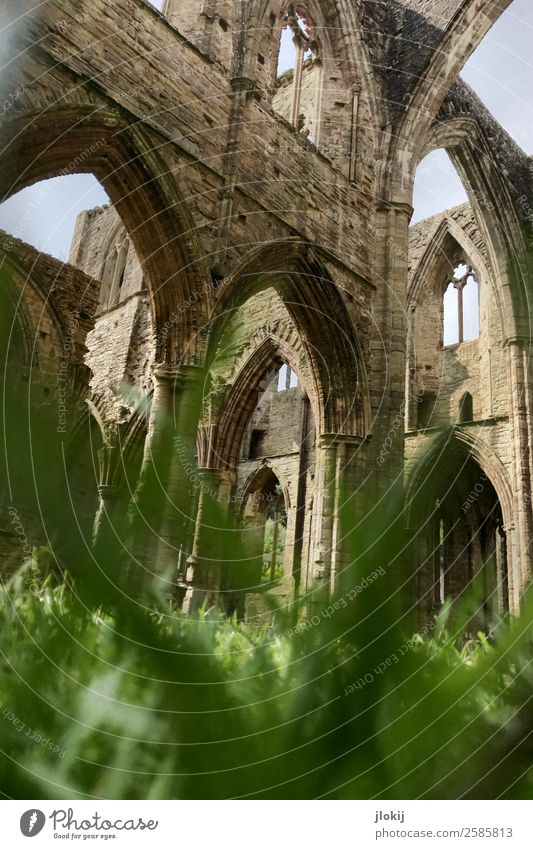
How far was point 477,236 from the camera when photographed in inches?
599

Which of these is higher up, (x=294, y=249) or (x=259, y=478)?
(x=294, y=249)

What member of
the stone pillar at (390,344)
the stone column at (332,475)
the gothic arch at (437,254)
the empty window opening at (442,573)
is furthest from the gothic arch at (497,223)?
the stone column at (332,475)

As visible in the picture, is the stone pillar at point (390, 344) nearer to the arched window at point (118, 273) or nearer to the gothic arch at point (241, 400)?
the gothic arch at point (241, 400)

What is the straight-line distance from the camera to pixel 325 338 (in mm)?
8977

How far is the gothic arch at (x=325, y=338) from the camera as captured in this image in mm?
8422

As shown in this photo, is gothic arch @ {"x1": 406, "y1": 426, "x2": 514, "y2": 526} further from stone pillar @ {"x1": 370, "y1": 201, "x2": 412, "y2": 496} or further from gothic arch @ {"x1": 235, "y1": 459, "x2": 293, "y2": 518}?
stone pillar @ {"x1": 370, "y1": 201, "x2": 412, "y2": 496}

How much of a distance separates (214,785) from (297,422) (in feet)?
48.0
